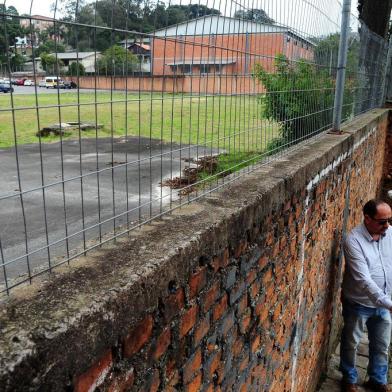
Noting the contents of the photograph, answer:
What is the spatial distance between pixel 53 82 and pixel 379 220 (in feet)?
12.4

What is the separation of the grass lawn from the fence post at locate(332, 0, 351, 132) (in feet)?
6.15

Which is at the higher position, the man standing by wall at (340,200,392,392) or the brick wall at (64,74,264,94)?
the brick wall at (64,74,264,94)

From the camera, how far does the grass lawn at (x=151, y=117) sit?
126 cm

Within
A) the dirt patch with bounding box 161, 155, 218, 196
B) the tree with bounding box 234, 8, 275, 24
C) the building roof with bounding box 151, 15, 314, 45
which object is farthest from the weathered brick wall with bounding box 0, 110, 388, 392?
the tree with bounding box 234, 8, 275, 24

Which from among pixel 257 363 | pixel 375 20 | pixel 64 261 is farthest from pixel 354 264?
pixel 375 20

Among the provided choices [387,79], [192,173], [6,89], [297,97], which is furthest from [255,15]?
[387,79]

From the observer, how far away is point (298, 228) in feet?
10.4

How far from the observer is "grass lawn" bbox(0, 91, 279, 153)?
1.26m

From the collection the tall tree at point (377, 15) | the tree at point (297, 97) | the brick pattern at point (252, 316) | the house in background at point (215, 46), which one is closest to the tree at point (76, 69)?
the house in background at point (215, 46)

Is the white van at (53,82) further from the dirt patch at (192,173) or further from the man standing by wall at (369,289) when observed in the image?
the man standing by wall at (369,289)

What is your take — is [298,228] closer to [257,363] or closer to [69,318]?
[257,363]

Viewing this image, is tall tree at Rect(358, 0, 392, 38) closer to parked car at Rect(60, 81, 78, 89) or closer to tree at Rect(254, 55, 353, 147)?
tree at Rect(254, 55, 353, 147)

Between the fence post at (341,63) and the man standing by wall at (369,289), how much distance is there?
1066 millimetres

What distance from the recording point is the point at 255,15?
275cm
